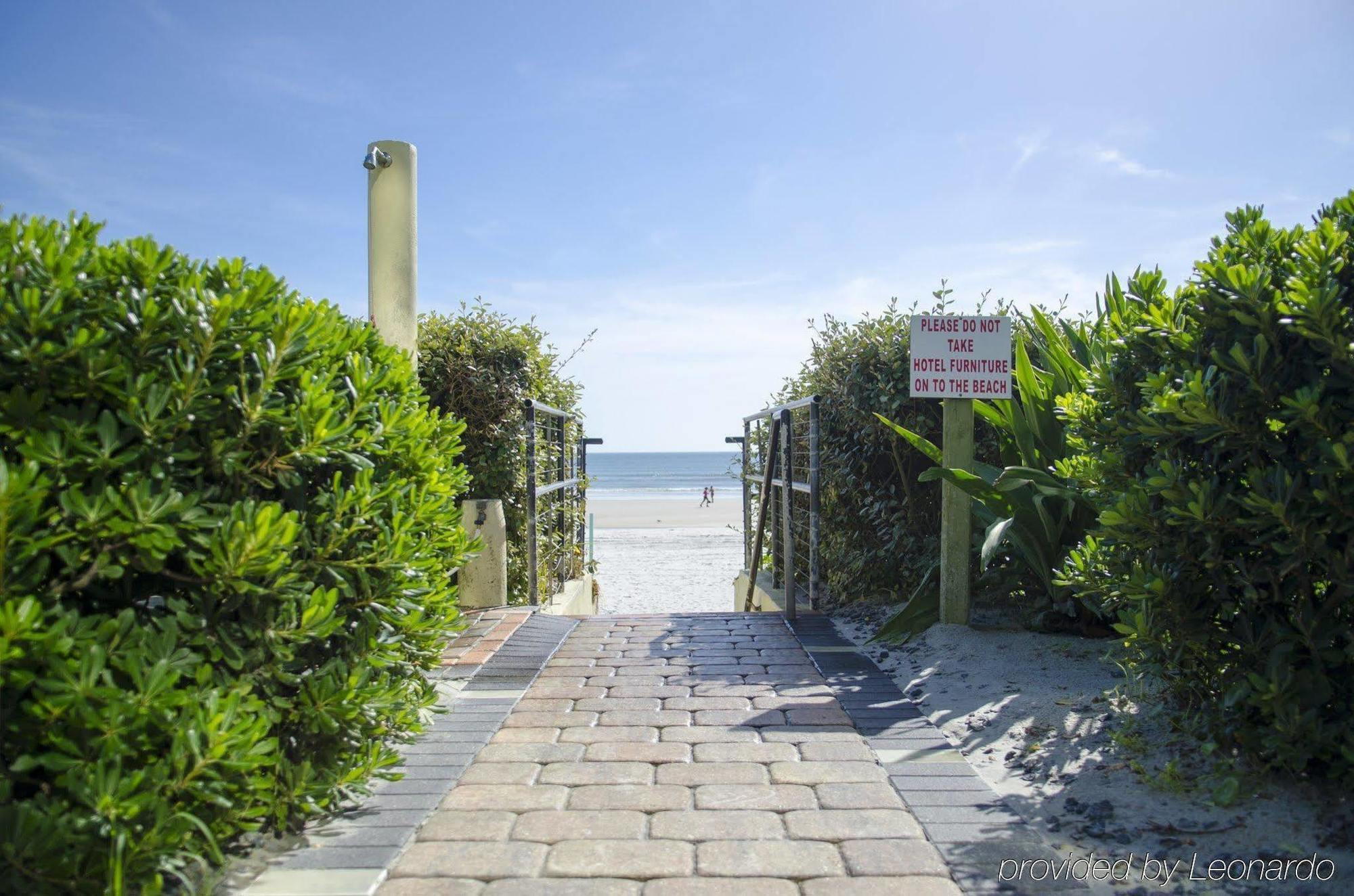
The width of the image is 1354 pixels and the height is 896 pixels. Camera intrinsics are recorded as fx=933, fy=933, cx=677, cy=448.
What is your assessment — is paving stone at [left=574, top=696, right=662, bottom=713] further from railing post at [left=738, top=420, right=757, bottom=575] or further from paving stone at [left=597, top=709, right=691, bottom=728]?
railing post at [left=738, top=420, right=757, bottom=575]

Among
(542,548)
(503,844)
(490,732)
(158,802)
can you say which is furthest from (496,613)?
(158,802)

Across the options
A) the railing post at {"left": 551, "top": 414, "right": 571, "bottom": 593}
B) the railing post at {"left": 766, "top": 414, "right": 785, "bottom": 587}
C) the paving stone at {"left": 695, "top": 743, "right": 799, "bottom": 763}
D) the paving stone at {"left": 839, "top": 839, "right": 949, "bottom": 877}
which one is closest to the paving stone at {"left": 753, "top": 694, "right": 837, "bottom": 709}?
the paving stone at {"left": 695, "top": 743, "right": 799, "bottom": 763}

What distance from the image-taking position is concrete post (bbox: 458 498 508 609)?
21.5 feet

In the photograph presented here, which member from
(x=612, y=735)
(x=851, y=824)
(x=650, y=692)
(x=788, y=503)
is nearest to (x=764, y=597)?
(x=788, y=503)

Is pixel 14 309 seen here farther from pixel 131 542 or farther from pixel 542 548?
pixel 542 548

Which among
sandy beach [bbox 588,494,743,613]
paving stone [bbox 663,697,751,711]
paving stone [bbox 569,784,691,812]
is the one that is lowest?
sandy beach [bbox 588,494,743,613]

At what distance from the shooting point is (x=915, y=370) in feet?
17.8

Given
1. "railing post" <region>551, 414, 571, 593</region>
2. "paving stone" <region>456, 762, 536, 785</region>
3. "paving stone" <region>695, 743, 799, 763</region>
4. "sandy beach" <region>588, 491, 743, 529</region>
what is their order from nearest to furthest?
"paving stone" <region>456, 762, 536, 785</region>
"paving stone" <region>695, 743, 799, 763</region>
"railing post" <region>551, 414, 571, 593</region>
"sandy beach" <region>588, 491, 743, 529</region>

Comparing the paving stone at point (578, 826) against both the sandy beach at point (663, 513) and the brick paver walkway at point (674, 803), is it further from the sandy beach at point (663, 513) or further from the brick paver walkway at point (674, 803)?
the sandy beach at point (663, 513)

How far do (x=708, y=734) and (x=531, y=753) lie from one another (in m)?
0.71

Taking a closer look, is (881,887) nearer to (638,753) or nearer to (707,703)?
(638,753)

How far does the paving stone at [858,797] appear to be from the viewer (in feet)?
9.83

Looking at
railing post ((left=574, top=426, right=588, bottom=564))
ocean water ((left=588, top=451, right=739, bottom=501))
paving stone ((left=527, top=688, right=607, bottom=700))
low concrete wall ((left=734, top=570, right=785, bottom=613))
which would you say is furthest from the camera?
ocean water ((left=588, top=451, right=739, bottom=501))

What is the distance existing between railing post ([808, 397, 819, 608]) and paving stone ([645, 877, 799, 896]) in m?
3.91
